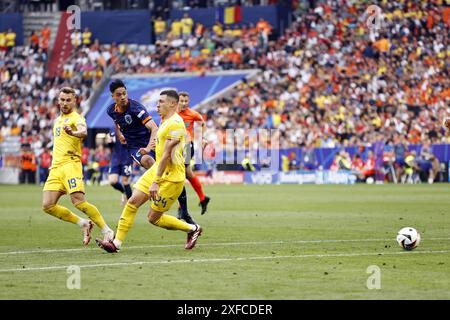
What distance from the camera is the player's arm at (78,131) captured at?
15048 mm

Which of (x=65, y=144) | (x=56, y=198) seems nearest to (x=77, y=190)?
(x=56, y=198)

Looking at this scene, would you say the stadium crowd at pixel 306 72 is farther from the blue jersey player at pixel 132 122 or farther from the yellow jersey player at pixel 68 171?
the yellow jersey player at pixel 68 171

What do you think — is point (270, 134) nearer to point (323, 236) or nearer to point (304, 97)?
point (304, 97)

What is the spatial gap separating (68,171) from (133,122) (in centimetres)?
313

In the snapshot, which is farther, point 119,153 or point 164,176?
point 119,153

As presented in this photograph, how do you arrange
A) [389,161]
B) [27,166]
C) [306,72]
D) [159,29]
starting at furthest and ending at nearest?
[159,29]
[306,72]
[27,166]
[389,161]

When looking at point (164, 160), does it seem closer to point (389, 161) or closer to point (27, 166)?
point (389, 161)

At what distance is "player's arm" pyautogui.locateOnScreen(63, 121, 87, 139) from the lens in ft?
49.4

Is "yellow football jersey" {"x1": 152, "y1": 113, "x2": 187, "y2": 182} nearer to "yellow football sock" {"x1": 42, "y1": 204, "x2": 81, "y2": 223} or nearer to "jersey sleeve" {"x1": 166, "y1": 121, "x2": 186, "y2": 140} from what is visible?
"jersey sleeve" {"x1": 166, "y1": 121, "x2": 186, "y2": 140}

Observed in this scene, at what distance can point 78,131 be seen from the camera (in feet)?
50.6

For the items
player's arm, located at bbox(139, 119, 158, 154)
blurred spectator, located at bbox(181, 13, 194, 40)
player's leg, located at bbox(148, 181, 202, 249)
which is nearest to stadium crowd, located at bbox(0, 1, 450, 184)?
blurred spectator, located at bbox(181, 13, 194, 40)

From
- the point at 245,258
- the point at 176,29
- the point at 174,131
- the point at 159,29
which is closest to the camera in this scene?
the point at 245,258

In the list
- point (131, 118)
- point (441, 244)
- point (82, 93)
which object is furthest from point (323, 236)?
point (82, 93)

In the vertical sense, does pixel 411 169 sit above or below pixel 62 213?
below
